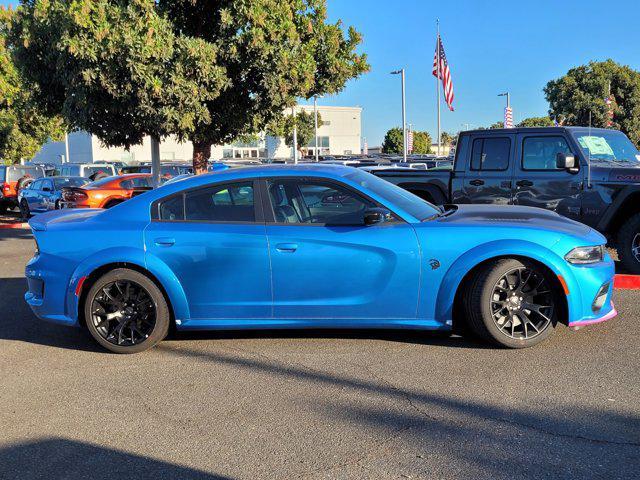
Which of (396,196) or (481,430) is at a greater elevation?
(396,196)

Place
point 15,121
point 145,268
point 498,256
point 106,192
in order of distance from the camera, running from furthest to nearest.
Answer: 1. point 15,121
2. point 106,192
3. point 145,268
4. point 498,256

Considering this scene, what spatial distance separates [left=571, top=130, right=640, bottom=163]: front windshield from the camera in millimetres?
8367

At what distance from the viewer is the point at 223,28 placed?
10602 millimetres

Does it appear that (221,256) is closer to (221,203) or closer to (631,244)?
(221,203)

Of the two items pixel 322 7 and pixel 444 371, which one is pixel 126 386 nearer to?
pixel 444 371

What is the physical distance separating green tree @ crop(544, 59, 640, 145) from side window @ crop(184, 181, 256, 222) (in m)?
32.7

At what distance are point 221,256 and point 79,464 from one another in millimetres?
2102

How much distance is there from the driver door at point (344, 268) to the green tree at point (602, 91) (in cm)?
3248

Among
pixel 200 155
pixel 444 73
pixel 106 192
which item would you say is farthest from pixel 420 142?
pixel 200 155

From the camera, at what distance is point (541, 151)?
8.58 meters

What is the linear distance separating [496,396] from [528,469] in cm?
95

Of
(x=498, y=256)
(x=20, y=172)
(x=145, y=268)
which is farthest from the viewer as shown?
(x=20, y=172)

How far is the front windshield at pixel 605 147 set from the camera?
837cm

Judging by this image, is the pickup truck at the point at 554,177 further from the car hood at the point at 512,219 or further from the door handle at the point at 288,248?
the door handle at the point at 288,248
